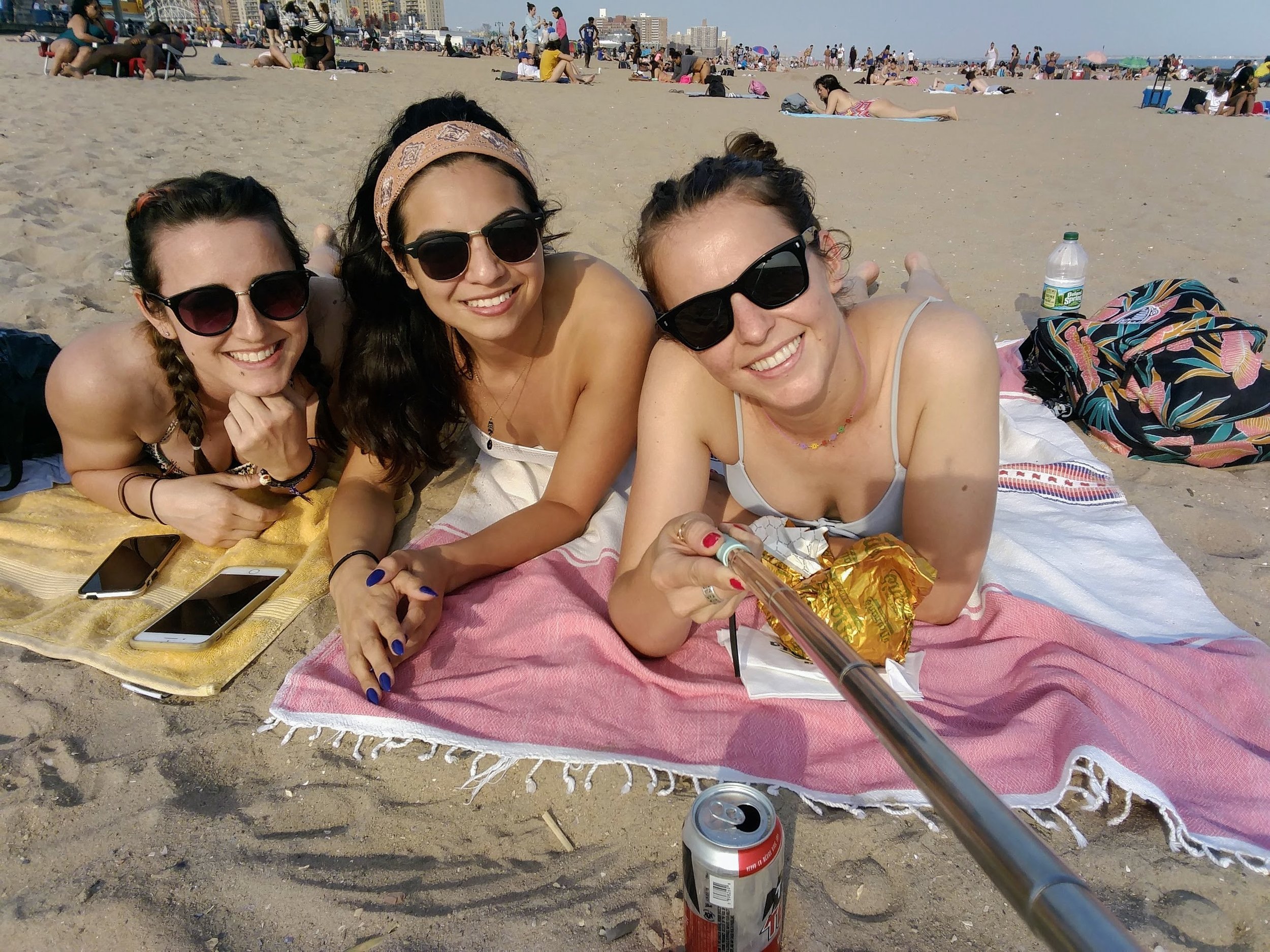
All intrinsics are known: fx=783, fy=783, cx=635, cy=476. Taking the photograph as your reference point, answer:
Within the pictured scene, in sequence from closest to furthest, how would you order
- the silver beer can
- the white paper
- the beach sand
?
1. the silver beer can
2. the beach sand
3. the white paper

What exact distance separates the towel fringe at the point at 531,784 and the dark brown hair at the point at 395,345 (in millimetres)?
1440

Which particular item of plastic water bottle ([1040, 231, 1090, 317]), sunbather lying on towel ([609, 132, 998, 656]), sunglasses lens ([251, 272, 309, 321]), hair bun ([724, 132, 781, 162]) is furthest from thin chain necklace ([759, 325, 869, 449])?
plastic water bottle ([1040, 231, 1090, 317])

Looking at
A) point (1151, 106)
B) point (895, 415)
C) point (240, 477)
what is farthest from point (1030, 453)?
point (1151, 106)

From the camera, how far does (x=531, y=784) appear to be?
2.06 m

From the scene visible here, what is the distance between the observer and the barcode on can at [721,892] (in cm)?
132

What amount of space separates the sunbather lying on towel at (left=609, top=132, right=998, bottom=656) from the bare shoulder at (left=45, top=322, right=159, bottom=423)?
1.98m

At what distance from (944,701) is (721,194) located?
5.12ft

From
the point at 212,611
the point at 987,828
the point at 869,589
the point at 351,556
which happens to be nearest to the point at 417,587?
the point at 351,556

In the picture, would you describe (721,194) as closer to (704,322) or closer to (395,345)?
(704,322)

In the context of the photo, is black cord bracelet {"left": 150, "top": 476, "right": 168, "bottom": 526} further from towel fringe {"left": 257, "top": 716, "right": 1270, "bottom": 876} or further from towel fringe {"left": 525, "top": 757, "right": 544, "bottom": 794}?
towel fringe {"left": 525, "top": 757, "right": 544, "bottom": 794}

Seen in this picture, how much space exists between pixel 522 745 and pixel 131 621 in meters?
1.59

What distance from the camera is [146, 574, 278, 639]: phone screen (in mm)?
2635

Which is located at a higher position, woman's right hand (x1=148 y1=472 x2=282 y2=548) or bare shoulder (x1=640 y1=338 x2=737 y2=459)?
bare shoulder (x1=640 y1=338 x2=737 y2=459)

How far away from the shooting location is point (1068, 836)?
1874 millimetres
